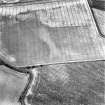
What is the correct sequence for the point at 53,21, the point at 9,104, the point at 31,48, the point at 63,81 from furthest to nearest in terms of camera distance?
the point at 53,21 < the point at 31,48 < the point at 63,81 < the point at 9,104

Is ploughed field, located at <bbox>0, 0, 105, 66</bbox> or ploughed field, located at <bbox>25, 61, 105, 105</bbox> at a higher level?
ploughed field, located at <bbox>0, 0, 105, 66</bbox>

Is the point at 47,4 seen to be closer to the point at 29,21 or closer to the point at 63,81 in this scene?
the point at 29,21

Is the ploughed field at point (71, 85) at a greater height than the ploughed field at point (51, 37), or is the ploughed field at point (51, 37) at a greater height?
the ploughed field at point (51, 37)

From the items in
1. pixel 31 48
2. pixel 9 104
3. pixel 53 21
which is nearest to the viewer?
pixel 9 104

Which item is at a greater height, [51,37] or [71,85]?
[51,37]

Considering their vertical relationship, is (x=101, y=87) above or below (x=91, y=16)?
below

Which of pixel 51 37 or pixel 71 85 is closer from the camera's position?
pixel 71 85

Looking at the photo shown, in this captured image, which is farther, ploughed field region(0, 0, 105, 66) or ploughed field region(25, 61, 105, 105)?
ploughed field region(0, 0, 105, 66)

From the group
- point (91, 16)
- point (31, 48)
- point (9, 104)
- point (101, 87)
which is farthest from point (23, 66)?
point (91, 16)

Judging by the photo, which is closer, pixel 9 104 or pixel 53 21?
pixel 9 104

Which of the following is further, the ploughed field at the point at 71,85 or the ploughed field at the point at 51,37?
the ploughed field at the point at 51,37

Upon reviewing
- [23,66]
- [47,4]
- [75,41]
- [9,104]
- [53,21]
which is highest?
[47,4]
